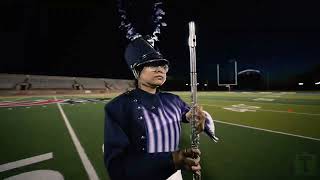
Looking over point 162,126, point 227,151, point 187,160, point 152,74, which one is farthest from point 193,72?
point 227,151

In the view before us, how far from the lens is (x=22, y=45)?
55.5 metres

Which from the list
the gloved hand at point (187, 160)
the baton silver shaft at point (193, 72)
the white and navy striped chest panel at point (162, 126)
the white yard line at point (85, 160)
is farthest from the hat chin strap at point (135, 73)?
the white yard line at point (85, 160)

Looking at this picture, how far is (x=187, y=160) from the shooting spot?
158 cm

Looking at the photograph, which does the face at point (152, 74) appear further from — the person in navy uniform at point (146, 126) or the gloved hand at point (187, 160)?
the gloved hand at point (187, 160)

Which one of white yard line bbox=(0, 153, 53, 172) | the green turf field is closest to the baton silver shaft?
the green turf field

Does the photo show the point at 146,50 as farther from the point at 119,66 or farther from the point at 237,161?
the point at 119,66

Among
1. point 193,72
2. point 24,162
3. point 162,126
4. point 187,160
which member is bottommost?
point 24,162

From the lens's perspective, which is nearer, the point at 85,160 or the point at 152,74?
the point at 152,74

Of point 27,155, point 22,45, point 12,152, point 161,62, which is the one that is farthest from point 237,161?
point 22,45

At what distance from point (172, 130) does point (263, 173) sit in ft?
9.32

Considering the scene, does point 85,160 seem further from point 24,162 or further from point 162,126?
point 162,126

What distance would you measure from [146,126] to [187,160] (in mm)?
556

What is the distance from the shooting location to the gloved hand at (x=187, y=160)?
1.57m

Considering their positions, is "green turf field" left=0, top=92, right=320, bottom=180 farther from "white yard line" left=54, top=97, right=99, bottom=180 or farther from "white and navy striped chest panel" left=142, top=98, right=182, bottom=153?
"white and navy striped chest panel" left=142, top=98, right=182, bottom=153
